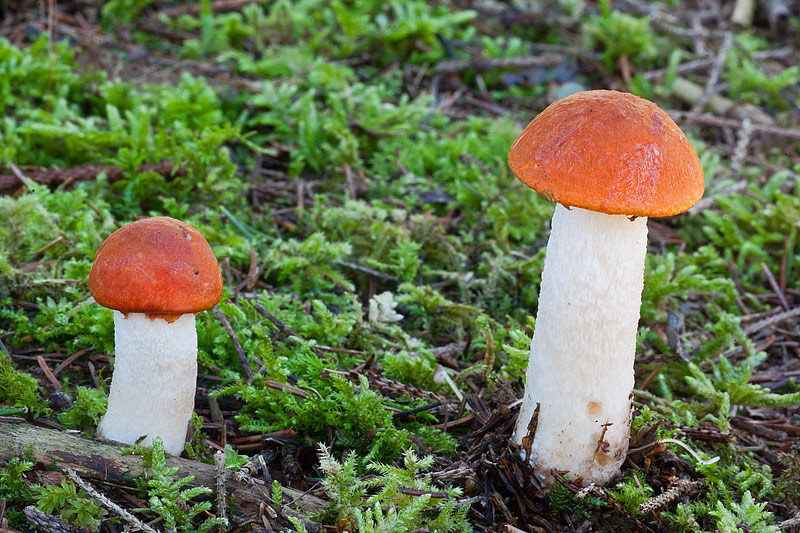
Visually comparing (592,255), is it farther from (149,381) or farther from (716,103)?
(716,103)

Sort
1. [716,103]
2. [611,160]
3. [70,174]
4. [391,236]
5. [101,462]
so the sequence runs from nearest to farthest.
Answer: [611,160] → [101,462] → [391,236] → [70,174] → [716,103]

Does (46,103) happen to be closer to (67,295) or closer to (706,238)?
(67,295)

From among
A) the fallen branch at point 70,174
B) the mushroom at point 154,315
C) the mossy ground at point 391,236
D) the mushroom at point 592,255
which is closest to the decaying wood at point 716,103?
the mossy ground at point 391,236

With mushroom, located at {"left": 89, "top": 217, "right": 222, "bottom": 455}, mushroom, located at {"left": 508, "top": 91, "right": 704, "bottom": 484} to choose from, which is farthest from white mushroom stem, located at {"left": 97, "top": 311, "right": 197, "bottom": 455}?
mushroom, located at {"left": 508, "top": 91, "right": 704, "bottom": 484}

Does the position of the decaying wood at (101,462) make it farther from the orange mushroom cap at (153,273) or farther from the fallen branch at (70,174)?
the fallen branch at (70,174)

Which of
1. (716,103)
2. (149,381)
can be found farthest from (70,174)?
(716,103)

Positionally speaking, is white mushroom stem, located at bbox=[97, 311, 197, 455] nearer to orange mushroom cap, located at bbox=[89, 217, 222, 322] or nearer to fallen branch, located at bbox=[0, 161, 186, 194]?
orange mushroom cap, located at bbox=[89, 217, 222, 322]

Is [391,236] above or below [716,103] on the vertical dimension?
below
